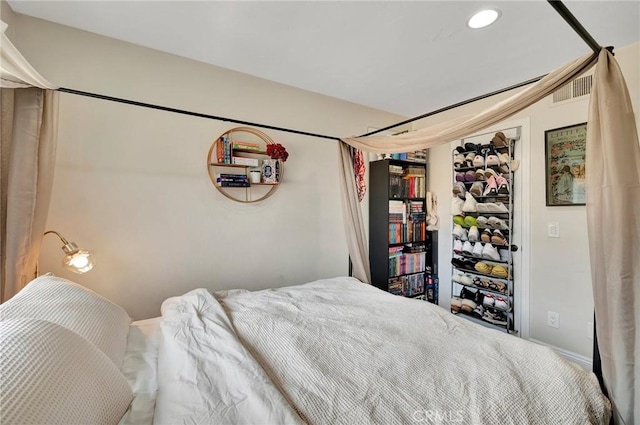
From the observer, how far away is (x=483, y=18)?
1771mm

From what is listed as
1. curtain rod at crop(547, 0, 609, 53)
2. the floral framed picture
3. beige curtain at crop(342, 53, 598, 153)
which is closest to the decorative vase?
beige curtain at crop(342, 53, 598, 153)

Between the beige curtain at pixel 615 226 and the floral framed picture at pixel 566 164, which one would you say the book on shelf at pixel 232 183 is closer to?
the beige curtain at pixel 615 226

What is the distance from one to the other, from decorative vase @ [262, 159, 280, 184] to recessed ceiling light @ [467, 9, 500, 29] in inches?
69.5

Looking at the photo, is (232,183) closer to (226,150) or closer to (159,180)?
(226,150)

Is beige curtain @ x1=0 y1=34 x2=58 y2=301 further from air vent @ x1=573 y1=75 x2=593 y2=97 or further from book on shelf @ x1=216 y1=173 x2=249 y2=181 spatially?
air vent @ x1=573 y1=75 x2=593 y2=97

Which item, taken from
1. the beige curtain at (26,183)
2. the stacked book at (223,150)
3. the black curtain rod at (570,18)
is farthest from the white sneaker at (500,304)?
the beige curtain at (26,183)

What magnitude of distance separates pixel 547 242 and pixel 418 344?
198 centimetres

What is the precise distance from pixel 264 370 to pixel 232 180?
1649mm

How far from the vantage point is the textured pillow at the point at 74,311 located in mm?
1066

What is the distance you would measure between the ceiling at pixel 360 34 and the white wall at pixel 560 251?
0.36 metres

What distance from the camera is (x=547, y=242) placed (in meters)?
2.47

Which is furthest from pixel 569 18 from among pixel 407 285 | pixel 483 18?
pixel 407 285

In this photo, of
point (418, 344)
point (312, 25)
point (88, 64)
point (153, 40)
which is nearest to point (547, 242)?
point (418, 344)

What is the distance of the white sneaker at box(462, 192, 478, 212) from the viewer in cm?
287
